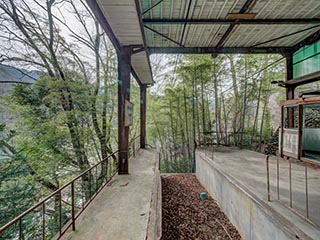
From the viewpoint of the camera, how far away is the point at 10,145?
4.63 m

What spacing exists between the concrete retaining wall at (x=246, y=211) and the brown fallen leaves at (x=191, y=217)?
18cm

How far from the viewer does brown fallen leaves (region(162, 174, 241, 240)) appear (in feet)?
10.7

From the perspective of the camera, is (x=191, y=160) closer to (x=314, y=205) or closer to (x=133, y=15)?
(x=314, y=205)

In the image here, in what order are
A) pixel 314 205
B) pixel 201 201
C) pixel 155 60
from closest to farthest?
pixel 314 205, pixel 201 201, pixel 155 60

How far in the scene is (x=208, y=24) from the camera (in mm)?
4117

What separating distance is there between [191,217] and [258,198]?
1.70 meters

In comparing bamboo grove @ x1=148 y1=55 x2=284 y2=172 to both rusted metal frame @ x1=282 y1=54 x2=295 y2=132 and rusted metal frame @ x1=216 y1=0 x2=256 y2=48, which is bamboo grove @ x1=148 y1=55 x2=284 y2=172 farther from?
rusted metal frame @ x1=216 y1=0 x2=256 y2=48

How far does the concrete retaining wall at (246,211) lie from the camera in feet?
6.79

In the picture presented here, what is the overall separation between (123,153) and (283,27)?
4.73 meters

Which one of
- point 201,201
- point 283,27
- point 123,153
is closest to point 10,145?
point 123,153

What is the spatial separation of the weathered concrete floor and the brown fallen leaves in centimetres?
75

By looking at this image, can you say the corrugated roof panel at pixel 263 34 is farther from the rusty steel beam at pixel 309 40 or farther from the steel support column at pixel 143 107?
the steel support column at pixel 143 107

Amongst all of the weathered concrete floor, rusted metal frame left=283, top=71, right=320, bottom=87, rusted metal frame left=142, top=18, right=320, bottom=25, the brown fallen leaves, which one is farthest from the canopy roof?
the brown fallen leaves

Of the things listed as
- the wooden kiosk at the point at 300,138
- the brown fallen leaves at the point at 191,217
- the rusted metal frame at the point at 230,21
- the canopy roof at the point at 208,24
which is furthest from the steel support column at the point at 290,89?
the brown fallen leaves at the point at 191,217
